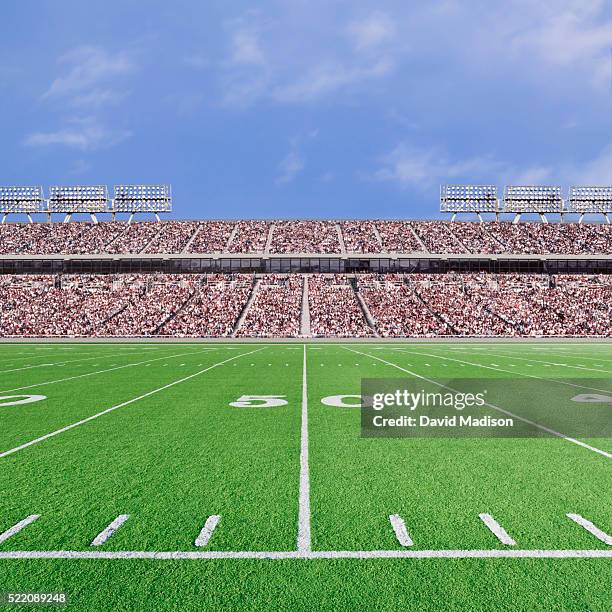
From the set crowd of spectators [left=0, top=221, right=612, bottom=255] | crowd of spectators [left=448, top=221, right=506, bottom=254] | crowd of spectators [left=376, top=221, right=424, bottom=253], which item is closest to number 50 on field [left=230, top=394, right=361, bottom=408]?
crowd of spectators [left=0, top=221, right=612, bottom=255]

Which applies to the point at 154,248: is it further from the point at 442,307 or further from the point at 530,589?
the point at 530,589

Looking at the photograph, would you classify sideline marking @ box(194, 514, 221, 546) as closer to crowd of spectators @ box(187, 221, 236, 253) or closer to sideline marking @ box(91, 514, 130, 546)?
sideline marking @ box(91, 514, 130, 546)

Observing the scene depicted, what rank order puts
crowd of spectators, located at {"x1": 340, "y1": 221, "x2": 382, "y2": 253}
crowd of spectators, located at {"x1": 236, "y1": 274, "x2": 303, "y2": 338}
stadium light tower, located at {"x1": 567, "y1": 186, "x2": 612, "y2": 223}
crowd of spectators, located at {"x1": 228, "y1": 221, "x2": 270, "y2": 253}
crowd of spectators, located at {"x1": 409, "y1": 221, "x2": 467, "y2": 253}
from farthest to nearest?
stadium light tower, located at {"x1": 567, "y1": 186, "x2": 612, "y2": 223} → crowd of spectators, located at {"x1": 228, "y1": 221, "x2": 270, "y2": 253} → crowd of spectators, located at {"x1": 340, "y1": 221, "x2": 382, "y2": 253} → crowd of spectators, located at {"x1": 409, "y1": 221, "x2": 467, "y2": 253} → crowd of spectators, located at {"x1": 236, "y1": 274, "x2": 303, "y2": 338}

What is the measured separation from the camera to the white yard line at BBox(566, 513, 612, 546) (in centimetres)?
358

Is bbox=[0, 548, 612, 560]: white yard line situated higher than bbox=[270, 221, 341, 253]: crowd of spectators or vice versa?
bbox=[270, 221, 341, 253]: crowd of spectators

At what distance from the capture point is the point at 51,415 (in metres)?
8.11

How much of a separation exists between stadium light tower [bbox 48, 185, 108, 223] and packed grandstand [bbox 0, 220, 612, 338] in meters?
2.86

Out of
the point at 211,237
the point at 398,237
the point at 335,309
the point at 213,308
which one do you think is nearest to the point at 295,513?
the point at 335,309

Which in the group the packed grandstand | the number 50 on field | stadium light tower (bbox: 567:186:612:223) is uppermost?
stadium light tower (bbox: 567:186:612:223)

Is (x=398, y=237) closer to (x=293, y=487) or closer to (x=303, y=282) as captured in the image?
(x=303, y=282)

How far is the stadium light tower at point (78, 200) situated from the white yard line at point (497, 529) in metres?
63.9

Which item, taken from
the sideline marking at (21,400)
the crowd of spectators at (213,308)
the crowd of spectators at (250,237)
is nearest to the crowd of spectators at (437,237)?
the crowd of spectators at (250,237)

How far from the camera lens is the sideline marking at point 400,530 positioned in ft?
11.6

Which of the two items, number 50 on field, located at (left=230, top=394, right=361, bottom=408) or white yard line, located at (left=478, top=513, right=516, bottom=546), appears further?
number 50 on field, located at (left=230, top=394, right=361, bottom=408)
